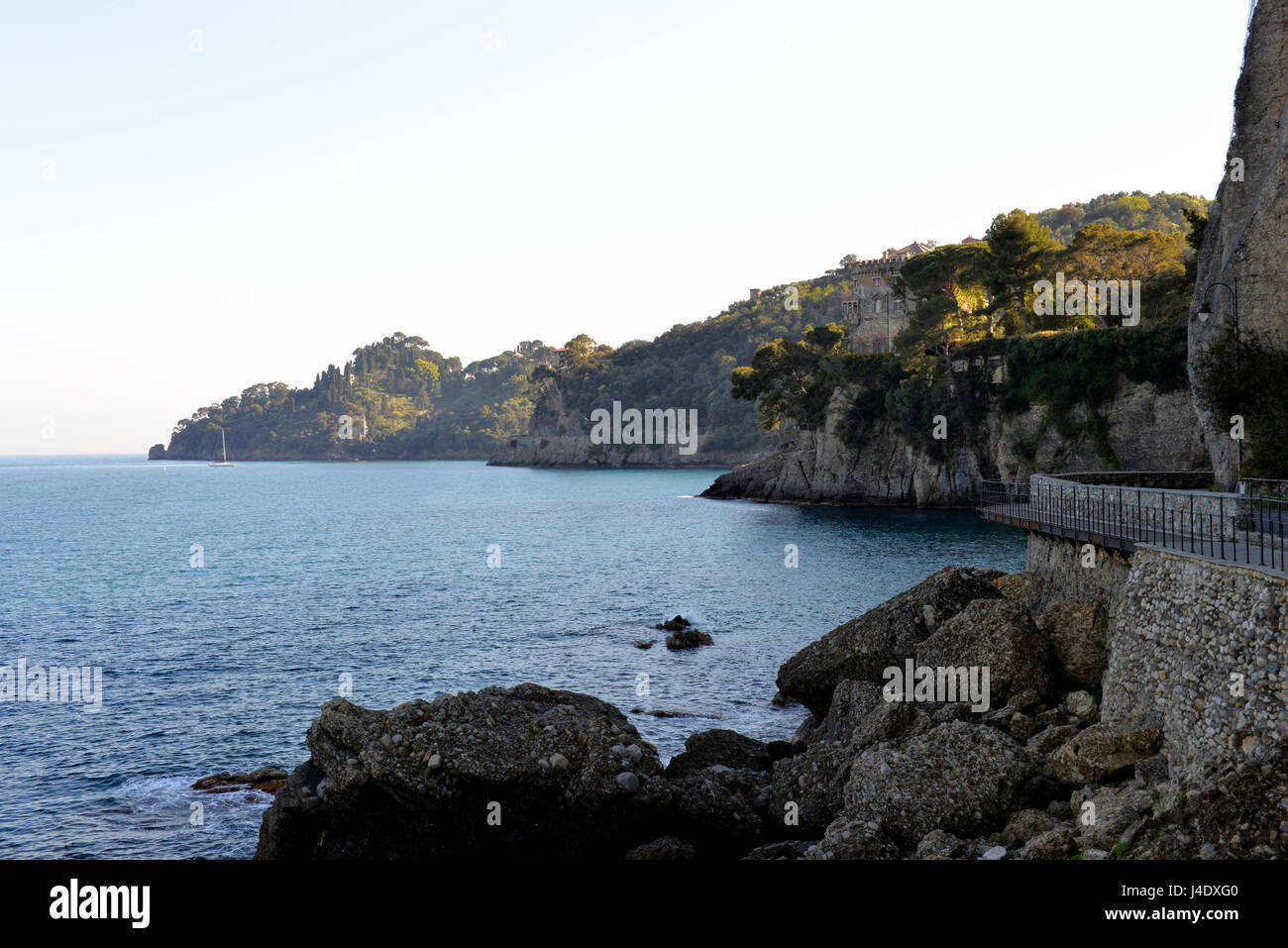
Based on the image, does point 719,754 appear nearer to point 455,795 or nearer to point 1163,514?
point 455,795

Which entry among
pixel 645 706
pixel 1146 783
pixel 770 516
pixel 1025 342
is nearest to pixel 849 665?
pixel 645 706

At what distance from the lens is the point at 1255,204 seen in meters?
23.3

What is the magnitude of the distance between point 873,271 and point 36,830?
96.1m

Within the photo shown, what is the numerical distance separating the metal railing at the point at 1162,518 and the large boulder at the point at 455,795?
10.4 metres

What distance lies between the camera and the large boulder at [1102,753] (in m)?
14.7

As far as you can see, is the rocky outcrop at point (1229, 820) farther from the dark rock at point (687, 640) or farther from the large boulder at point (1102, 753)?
the dark rock at point (687, 640)

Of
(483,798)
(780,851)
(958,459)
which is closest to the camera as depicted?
(780,851)

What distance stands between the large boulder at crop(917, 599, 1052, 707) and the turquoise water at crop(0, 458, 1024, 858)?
5.01 meters

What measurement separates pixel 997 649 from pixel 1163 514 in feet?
14.4

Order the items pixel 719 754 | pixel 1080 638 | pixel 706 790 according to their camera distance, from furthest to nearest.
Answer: pixel 719 754 < pixel 1080 638 < pixel 706 790

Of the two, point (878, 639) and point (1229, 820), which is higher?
point (1229, 820)

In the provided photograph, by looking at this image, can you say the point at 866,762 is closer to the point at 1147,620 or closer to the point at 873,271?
the point at 1147,620

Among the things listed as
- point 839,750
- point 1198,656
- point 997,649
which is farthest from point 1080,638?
point 839,750
